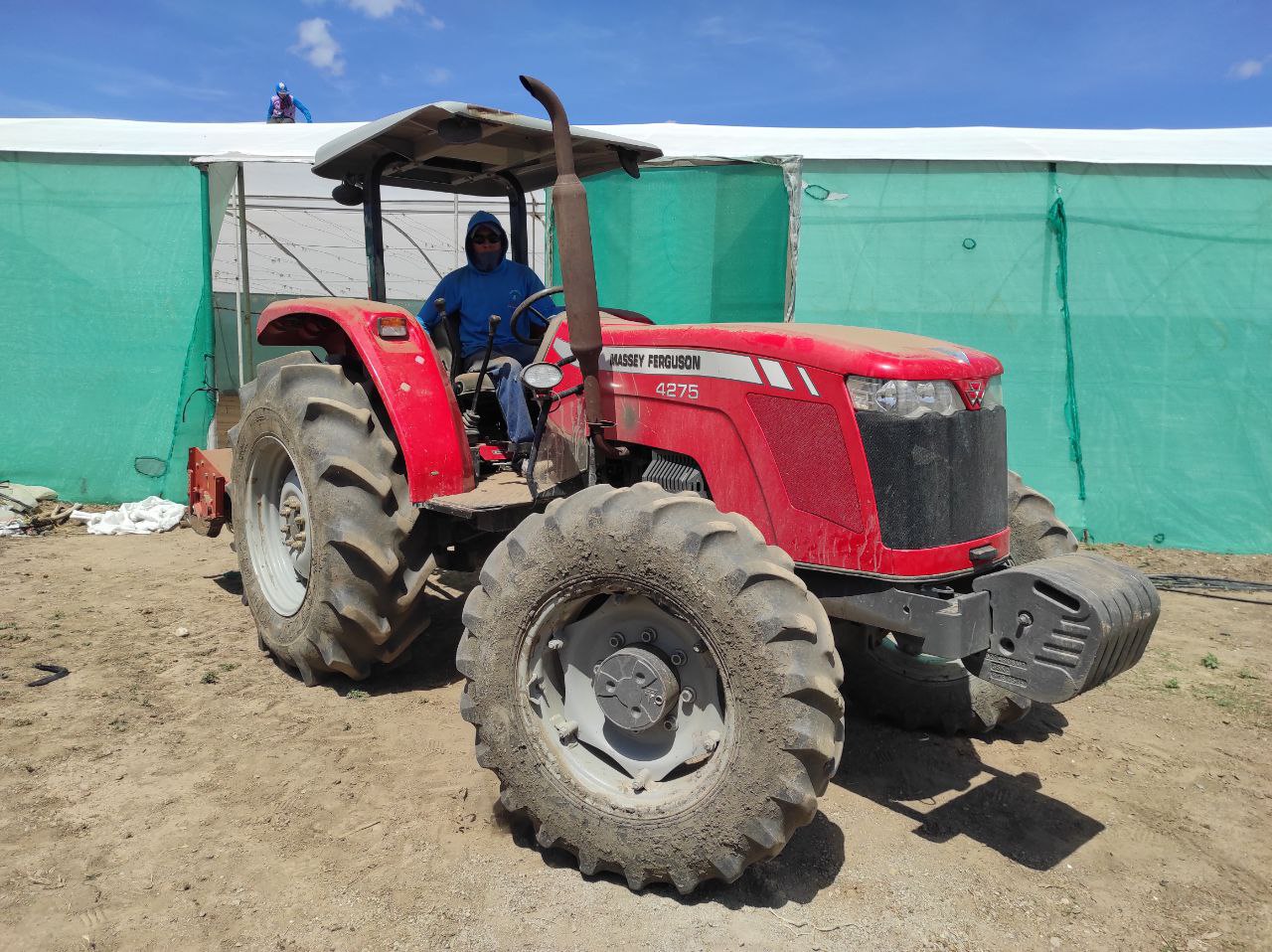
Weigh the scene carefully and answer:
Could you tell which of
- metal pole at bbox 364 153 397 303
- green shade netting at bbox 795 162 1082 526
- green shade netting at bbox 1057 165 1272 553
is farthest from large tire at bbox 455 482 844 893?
green shade netting at bbox 1057 165 1272 553

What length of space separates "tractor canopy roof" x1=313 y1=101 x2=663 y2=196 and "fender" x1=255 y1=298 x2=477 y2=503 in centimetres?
70

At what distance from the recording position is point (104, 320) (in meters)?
7.71

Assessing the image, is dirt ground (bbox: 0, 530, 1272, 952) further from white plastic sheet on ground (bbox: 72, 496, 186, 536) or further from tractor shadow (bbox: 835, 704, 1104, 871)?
white plastic sheet on ground (bbox: 72, 496, 186, 536)

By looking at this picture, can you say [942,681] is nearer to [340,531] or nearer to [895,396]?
[895,396]

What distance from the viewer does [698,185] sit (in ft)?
24.1

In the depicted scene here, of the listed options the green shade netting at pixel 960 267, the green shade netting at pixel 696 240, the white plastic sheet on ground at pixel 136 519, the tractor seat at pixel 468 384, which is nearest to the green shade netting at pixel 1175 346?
the green shade netting at pixel 960 267

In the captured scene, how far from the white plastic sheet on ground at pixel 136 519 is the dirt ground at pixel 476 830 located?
267 centimetres

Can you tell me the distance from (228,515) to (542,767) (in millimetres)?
3287

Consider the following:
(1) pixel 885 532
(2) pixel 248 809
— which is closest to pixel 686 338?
(1) pixel 885 532

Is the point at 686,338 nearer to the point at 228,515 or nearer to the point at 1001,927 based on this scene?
the point at 1001,927

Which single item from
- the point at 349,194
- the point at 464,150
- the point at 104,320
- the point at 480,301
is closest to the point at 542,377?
the point at 480,301

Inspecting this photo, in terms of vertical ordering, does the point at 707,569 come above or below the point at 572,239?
below

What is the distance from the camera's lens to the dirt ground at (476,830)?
97.0 inches

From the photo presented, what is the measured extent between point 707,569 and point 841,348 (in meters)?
0.79
